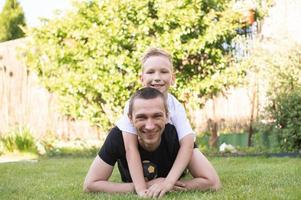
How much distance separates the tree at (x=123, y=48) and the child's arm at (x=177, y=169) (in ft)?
13.3

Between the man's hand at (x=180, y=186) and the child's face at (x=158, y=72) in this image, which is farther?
the child's face at (x=158, y=72)

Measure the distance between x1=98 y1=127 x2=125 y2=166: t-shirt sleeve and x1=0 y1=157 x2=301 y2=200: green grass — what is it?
1.02 ft

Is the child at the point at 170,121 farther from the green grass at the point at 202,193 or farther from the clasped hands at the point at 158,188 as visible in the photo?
the green grass at the point at 202,193

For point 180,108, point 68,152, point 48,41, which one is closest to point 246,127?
point 68,152

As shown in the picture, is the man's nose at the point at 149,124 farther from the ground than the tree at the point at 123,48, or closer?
closer

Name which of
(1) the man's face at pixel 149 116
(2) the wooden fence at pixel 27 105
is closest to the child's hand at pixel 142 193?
(1) the man's face at pixel 149 116

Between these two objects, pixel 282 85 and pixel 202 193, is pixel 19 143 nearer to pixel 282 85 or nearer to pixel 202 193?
pixel 282 85

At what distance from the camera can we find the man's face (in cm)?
340

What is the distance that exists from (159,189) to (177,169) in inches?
9.0

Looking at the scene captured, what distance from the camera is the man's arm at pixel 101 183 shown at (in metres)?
3.58

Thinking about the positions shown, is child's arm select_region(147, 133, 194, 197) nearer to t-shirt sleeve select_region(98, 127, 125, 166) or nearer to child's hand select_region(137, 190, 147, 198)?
child's hand select_region(137, 190, 147, 198)

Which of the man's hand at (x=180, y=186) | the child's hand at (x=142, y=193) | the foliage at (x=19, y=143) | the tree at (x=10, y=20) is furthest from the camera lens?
the tree at (x=10, y=20)

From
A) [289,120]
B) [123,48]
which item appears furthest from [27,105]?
[289,120]

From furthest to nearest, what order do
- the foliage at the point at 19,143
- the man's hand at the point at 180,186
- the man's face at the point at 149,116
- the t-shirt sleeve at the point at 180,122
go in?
1. the foliage at the point at 19,143
2. the t-shirt sleeve at the point at 180,122
3. the man's hand at the point at 180,186
4. the man's face at the point at 149,116
